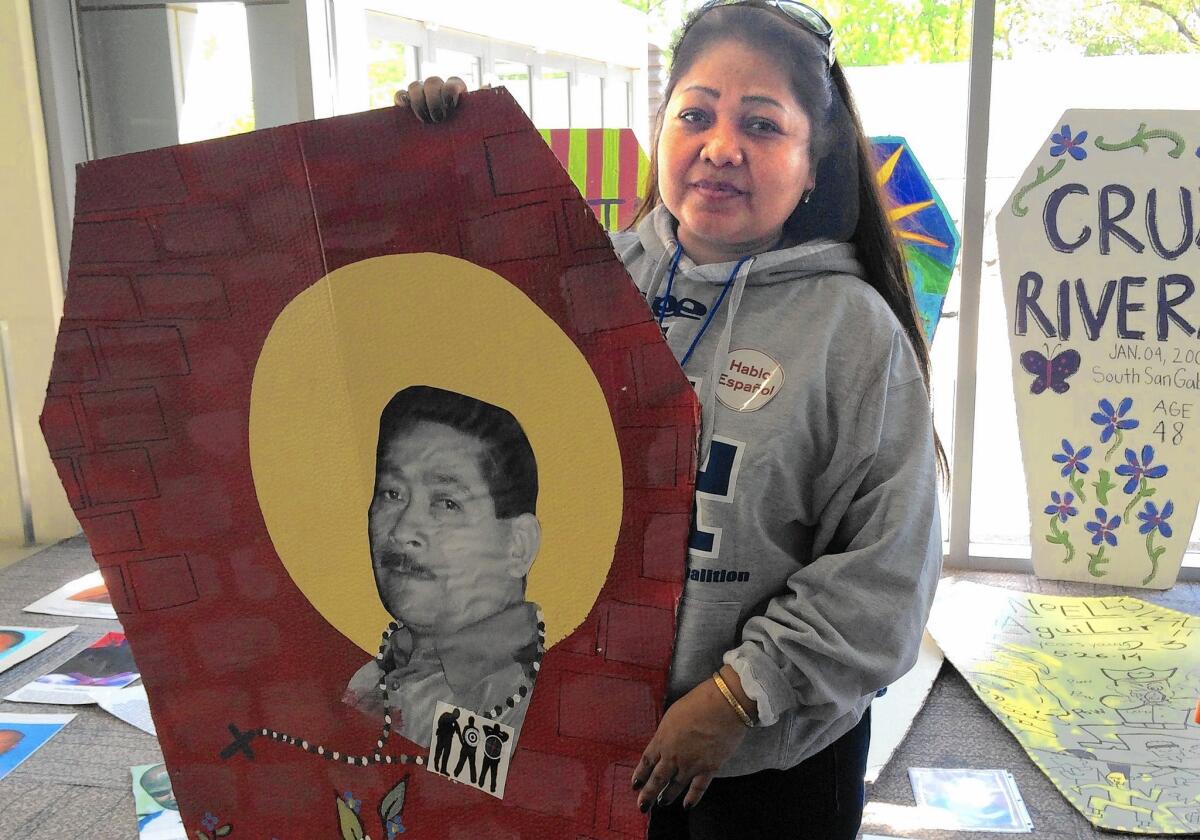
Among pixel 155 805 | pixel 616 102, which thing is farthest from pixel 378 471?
pixel 616 102

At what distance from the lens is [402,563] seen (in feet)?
2.56

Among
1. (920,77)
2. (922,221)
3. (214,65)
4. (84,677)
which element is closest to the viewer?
(922,221)

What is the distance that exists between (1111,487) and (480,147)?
2.51 metres

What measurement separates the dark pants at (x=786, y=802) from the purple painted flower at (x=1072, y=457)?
6.71 ft

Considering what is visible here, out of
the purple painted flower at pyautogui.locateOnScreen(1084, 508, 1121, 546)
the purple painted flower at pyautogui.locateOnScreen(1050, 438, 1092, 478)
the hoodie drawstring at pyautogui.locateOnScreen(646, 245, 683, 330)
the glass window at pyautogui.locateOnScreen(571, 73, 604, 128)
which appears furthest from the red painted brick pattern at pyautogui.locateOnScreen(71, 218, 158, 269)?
the glass window at pyautogui.locateOnScreen(571, 73, 604, 128)

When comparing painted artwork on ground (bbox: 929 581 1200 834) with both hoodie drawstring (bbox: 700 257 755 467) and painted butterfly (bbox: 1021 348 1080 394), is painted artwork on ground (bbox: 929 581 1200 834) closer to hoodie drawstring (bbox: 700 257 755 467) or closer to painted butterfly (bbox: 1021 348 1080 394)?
painted butterfly (bbox: 1021 348 1080 394)

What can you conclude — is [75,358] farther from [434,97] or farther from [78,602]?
[78,602]

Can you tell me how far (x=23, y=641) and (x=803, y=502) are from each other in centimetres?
247

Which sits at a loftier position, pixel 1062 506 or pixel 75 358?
pixel 75 358

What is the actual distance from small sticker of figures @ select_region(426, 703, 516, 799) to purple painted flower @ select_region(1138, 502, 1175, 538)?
2482 millimetres

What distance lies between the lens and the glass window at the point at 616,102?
3160mm

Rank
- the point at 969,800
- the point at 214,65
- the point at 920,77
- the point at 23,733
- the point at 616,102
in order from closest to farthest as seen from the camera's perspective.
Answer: the point at 969,800 → the point at 23,733 → the point at 920,77 → the point at 214,65 → the point at 616,102

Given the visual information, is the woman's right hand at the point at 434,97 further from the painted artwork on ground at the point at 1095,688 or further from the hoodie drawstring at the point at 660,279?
the painted artwork on ground at the point at 1095,688

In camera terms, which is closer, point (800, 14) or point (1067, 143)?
point (800, 14)
